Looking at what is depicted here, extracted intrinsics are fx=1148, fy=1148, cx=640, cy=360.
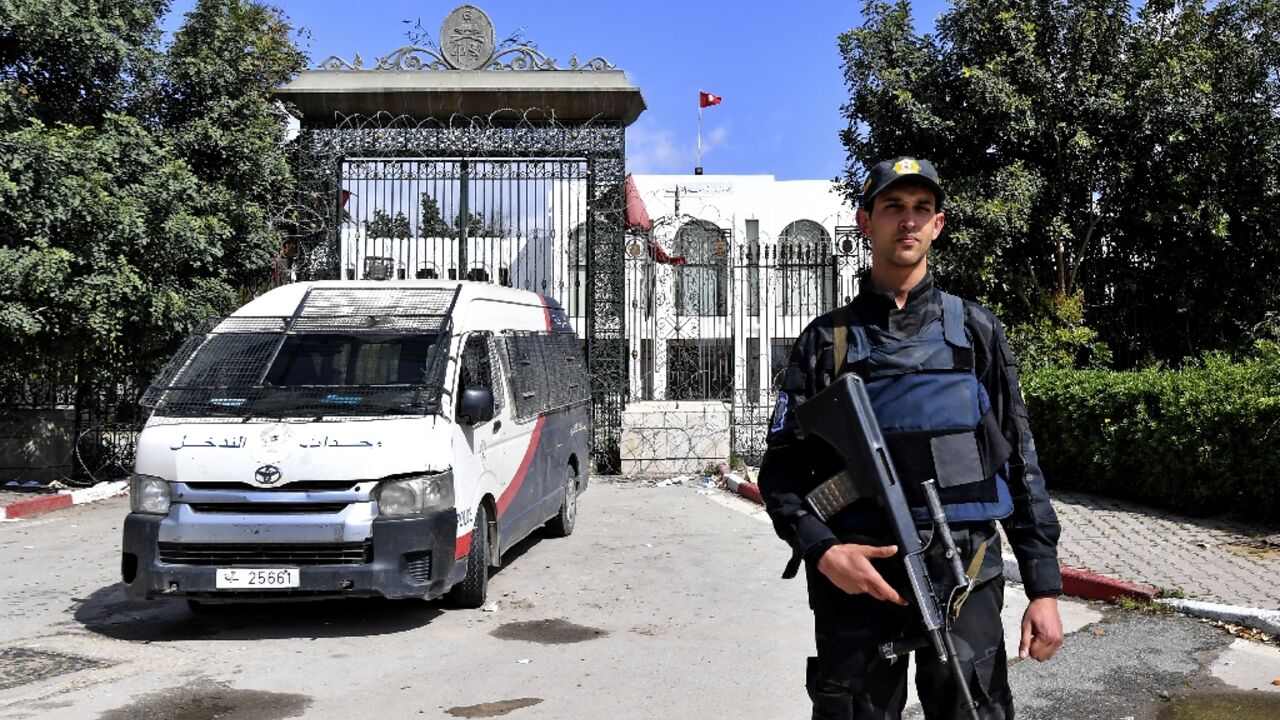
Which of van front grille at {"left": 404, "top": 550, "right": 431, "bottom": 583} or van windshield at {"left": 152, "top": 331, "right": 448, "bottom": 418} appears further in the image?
van windshield at {"left": 152, "top": 331, "right": 448, "bottom": 418}

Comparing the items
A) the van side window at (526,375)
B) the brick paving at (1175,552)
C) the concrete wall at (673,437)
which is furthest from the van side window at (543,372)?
the brick paving at (1175,552)

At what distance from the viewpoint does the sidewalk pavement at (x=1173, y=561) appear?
7.16 m

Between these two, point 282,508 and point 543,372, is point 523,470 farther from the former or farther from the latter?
point 282,508

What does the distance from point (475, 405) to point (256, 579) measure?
1655 millimetres

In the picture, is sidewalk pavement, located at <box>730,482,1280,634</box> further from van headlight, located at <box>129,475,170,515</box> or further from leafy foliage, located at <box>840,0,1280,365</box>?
van headlight, located at <box>129,475,170,515</box>

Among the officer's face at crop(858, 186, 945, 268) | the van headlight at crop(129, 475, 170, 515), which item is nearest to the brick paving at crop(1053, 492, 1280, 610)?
the officer's face at crop(858, 186, 945, 268)

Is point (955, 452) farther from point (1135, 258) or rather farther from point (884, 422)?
point (1135, 258)

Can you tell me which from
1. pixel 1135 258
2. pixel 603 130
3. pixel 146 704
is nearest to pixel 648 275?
pixel 603 130

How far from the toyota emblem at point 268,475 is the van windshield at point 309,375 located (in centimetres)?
51

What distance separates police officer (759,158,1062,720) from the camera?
2879 mm

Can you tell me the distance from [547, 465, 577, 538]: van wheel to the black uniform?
753cm

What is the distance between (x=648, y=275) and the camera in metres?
16.0

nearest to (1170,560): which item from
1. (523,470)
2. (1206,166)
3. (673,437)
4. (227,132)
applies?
(523,470)

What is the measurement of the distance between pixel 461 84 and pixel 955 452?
44.8 ft
